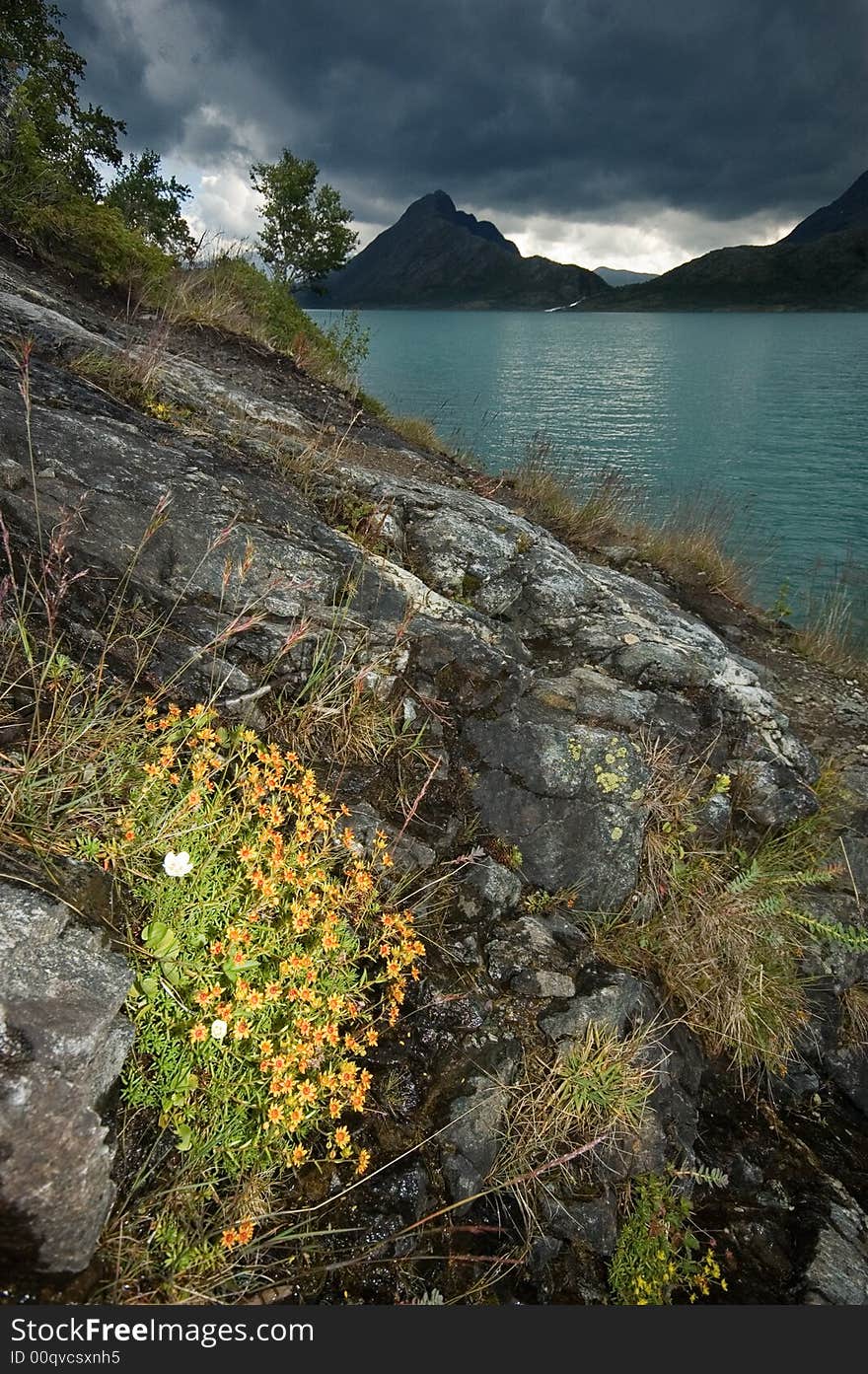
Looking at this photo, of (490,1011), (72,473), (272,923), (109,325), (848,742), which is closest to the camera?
(272,923)

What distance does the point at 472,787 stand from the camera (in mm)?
4410

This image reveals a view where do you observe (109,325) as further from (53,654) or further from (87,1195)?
(87,1195)

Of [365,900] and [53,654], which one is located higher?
[53,654]

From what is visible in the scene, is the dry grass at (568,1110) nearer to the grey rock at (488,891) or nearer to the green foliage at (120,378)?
the grey rock at (488,891)

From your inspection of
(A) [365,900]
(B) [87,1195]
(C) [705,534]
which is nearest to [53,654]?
(A) [365,900]

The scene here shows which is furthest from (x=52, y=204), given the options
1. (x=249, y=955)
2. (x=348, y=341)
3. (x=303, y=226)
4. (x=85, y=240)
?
(x=303, y=226)

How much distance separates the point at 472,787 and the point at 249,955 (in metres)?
2.01

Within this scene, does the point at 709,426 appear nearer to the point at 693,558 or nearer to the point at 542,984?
the point at 693,558

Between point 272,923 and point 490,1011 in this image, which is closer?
point 272,923

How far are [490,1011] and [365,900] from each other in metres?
0.91

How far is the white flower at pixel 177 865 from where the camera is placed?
2586 mm

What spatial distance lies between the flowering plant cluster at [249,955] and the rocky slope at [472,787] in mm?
247

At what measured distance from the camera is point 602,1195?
3.24 m

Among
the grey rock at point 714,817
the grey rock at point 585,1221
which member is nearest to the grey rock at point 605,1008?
the grey rock at point 585,1221
